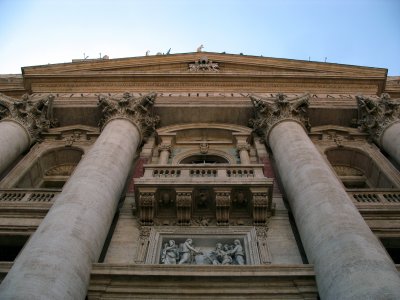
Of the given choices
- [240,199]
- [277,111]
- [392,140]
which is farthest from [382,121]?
[240,199]

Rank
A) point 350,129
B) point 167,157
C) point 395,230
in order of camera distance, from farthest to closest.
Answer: point 350,129
point 167,157
point 395,230

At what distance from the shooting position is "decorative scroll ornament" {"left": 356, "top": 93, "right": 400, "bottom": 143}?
17.6 metres

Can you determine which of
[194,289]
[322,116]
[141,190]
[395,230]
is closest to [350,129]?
[322,116]

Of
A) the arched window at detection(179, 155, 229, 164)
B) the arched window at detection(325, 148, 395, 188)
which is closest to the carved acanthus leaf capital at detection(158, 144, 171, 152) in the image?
the arched window at detection(179, 155, 229, 164)

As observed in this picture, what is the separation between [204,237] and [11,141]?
8.66 meters

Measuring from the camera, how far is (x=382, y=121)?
17.8m

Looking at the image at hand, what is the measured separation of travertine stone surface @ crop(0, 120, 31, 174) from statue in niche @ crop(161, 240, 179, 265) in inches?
277

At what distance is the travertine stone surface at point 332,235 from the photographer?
8344mm

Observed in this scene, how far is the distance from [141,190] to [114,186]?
2.64 feet

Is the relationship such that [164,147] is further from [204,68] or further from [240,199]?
[204,68]

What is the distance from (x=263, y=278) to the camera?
9859 millimetres

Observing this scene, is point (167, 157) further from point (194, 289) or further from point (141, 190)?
point (194, 289)

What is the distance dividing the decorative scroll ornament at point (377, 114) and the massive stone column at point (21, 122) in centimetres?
1357

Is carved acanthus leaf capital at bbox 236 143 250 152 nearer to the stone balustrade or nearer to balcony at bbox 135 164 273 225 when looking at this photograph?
the stone balustrade
